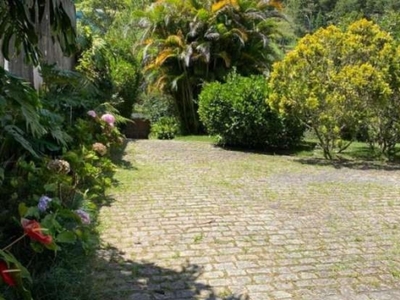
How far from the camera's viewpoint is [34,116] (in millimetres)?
2277

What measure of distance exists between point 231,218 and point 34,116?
135 inches

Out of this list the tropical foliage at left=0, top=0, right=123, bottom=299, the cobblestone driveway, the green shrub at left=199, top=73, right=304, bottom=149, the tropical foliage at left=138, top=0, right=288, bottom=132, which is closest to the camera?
the tropical foliage at left=0, top=0, right=123, bottom=299

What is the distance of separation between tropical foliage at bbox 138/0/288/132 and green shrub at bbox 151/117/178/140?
1.14 meters

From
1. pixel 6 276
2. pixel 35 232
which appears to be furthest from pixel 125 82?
pixel 6 276

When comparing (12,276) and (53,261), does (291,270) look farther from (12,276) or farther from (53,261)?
(12,276)

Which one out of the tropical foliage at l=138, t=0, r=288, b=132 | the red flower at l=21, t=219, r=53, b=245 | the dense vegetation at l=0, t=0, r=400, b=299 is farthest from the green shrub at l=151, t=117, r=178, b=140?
the red flower at l=21, t=219, r=53, b=245

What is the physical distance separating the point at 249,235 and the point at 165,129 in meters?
11.1

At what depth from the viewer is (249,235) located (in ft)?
15.6

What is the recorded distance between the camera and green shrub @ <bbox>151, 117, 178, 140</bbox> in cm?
1557

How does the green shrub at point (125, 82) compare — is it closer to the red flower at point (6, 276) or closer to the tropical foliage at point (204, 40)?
the tropical foliage at point (204, 40)

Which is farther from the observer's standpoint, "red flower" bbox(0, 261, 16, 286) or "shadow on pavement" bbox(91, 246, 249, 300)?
"shadow on pavement" bbox(91, 246, 249, 300)

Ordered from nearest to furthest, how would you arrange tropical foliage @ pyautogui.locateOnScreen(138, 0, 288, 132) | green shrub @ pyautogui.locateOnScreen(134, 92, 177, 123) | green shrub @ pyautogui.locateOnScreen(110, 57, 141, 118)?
green shrub @ pyautogui.locateOnScreen(110, 57, 141, 118)
tropical foliage @ pyautogui.locateOnScreen(138, 0, 288, 132)
green shrub @ pyautogui.locateOnScreen(134, 92, 177, 123)

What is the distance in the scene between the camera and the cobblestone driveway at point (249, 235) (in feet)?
11.7

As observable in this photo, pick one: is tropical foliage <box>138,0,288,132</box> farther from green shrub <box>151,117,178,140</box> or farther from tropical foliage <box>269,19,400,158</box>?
tropical foliage <box>269,19,400,158</box>
